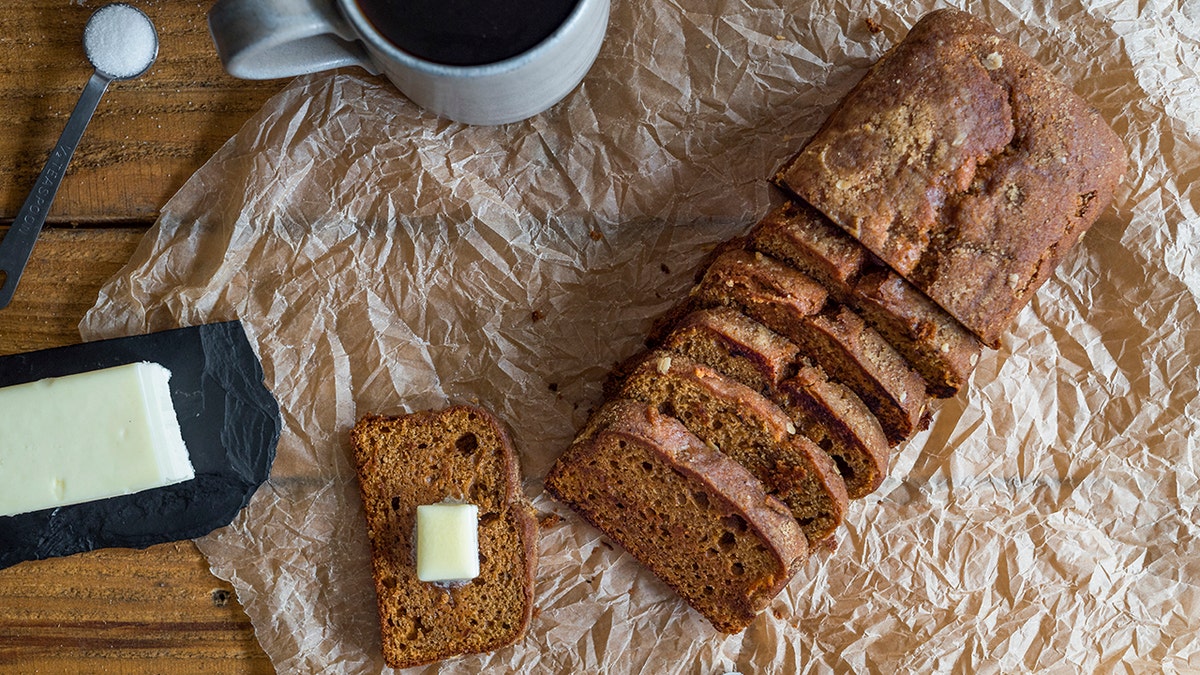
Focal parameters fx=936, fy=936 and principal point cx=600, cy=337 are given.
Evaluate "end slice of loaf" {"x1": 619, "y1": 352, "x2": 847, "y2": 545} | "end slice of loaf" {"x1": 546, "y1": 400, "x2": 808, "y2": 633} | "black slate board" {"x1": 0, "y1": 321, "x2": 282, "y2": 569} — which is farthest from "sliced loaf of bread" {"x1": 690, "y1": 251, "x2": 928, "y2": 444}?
"black slate board" {"x1": 0, "y1": 321, "x2": 282, "y2": 569}

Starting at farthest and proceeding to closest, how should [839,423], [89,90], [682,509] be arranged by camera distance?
[89,90] < [682,509] < [839,423]

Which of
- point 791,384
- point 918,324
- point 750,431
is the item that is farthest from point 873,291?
point 750,431

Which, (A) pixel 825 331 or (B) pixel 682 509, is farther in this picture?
(B) pixel 682 509

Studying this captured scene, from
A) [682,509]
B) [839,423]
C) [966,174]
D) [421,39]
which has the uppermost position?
[966,174]

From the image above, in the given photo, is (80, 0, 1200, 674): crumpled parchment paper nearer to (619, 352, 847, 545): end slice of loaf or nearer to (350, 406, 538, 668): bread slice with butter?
(350, 406, 538, 668): bread slice with butter

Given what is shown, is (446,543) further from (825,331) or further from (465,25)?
(465,25)

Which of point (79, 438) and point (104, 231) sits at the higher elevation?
point (104, 231)
